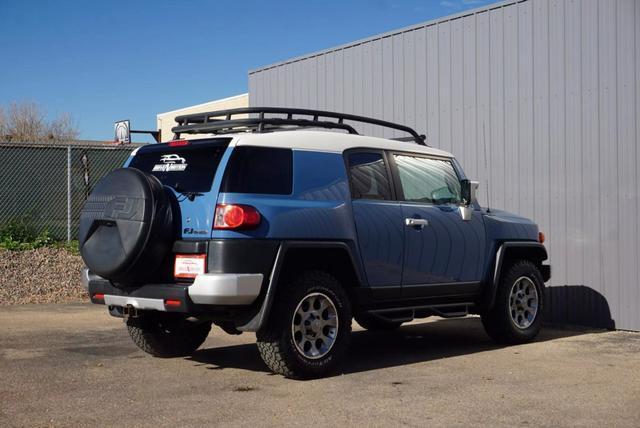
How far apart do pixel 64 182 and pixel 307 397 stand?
38.4 feet

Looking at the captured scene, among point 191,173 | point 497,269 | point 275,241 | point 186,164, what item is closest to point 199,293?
point 275,241

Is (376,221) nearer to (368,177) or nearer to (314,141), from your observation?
Result: (368,177)

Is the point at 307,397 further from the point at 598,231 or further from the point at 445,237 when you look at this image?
the point at 598,231

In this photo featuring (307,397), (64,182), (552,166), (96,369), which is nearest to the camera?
(307,397)

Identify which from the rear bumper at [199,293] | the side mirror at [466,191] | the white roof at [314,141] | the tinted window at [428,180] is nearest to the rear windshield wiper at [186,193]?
the white roof at [314,141]

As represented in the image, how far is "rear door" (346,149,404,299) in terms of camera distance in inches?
300

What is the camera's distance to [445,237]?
839 centimetres

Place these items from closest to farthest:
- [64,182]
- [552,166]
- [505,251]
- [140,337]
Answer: [140,337] → [505,251] → [552,166] → [64,182]

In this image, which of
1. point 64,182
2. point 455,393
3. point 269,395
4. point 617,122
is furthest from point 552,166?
point 64,182

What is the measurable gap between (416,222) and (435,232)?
324mm

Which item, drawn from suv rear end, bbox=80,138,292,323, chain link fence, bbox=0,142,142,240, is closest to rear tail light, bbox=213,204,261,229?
suv rear end, bbox=80,138,292,323

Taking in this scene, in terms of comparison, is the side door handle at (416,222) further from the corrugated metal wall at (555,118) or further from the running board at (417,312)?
the corrugated metal wall at (555,118)

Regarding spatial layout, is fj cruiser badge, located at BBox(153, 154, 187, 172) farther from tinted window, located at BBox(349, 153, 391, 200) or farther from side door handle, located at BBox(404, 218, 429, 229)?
side door handle, located at BBox(404, 218, 429, 229)

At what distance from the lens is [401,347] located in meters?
9.05
